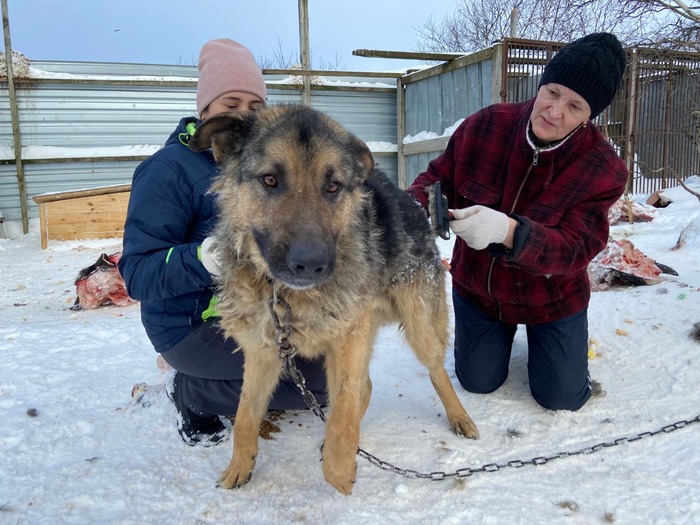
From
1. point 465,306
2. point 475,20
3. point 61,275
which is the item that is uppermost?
point 475,20

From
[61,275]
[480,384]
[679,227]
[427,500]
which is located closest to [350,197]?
[427,500]

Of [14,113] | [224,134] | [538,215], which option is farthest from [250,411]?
[14,113]

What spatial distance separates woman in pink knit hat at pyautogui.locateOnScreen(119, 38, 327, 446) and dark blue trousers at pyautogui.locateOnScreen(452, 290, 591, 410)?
1207 millimetres

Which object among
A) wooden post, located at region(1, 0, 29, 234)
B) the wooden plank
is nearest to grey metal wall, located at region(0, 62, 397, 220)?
wooden post, located at region(1, 0, 29, 234)

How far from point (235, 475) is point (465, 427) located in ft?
4.14

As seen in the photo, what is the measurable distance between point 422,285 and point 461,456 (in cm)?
97

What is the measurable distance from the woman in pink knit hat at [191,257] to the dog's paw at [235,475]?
41 centimetres

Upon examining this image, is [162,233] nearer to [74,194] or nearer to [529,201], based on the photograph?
[529,201]

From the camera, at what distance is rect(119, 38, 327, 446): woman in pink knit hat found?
2465mm

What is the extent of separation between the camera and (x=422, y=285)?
2.96 metres

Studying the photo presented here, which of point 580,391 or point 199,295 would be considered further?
point 580,391

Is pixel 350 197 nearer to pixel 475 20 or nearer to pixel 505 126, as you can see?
pixel 505 126

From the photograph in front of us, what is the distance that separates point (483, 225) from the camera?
2.48 meters

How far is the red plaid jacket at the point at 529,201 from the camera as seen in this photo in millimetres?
2697
